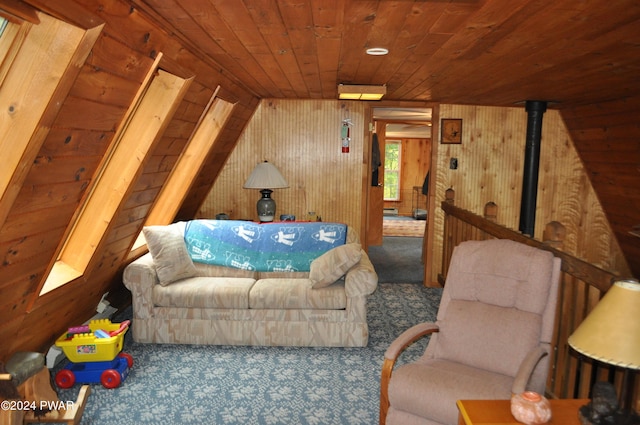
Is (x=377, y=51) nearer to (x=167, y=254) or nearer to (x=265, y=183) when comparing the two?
(x=167, y=254)

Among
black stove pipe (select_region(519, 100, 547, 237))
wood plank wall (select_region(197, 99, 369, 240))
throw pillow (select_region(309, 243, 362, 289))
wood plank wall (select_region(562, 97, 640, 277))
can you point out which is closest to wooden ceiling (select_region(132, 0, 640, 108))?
wood plank wall (select_region(562, 97, 640, 277))

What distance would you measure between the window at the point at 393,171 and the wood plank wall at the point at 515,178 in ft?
20.8

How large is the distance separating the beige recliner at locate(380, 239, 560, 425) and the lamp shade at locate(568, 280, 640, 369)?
1.96 ft

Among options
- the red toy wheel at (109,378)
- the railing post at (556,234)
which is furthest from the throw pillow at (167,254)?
the railing post at (556,234)

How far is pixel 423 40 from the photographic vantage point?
2520 millimetres

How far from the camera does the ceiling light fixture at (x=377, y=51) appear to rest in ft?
8.92

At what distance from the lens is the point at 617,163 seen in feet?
16.0

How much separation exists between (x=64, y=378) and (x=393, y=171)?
387 inches

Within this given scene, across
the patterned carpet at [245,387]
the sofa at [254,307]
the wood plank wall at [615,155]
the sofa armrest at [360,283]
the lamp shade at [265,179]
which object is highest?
the wood plank wall at [615,155]

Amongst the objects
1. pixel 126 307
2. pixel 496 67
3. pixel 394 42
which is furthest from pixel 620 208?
pixel 126 307

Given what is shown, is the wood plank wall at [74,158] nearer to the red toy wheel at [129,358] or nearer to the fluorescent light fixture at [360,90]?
the red toy wheel at [129,358]

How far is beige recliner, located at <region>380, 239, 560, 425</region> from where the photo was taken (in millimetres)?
2270

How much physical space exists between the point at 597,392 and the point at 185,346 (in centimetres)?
293

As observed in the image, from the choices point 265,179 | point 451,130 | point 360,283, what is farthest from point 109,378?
point 451,130
